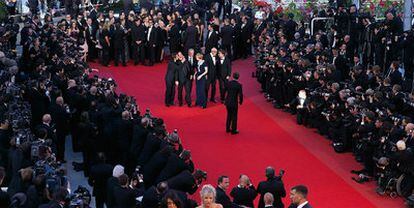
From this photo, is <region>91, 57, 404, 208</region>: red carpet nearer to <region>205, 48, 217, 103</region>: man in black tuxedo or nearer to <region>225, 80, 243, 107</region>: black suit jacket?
<region>205, 48, 217, 103</region>: man in black tuxedo


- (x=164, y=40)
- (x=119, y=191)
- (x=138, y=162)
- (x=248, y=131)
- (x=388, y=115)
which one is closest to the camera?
(x=119, y=191)

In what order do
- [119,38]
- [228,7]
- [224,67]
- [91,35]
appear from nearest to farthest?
1. [224,67]
2. [119,38]
3. [91,35]
4. [228,7]

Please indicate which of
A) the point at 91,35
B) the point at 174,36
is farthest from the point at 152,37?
the point at 91,35

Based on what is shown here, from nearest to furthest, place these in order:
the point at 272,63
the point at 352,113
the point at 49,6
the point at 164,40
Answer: the point at 352,113 < the point at 272,63 < the point at 164,40 < the point at 49,6

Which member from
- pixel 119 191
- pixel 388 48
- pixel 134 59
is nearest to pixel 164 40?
pixel 134 59

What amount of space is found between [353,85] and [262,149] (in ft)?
9.04

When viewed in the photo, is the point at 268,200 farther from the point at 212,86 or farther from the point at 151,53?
the point at 151,53

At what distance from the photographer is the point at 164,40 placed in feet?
90.2

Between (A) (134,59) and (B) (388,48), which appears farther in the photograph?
(A) (134,59)

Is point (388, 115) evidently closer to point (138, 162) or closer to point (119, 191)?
point (138, 162)

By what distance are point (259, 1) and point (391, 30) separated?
9.57 meters

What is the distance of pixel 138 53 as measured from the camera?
1083 inches

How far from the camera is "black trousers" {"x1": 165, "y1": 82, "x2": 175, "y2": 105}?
72.6 feet

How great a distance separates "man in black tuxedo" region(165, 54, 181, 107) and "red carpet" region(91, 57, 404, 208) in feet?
0.99
